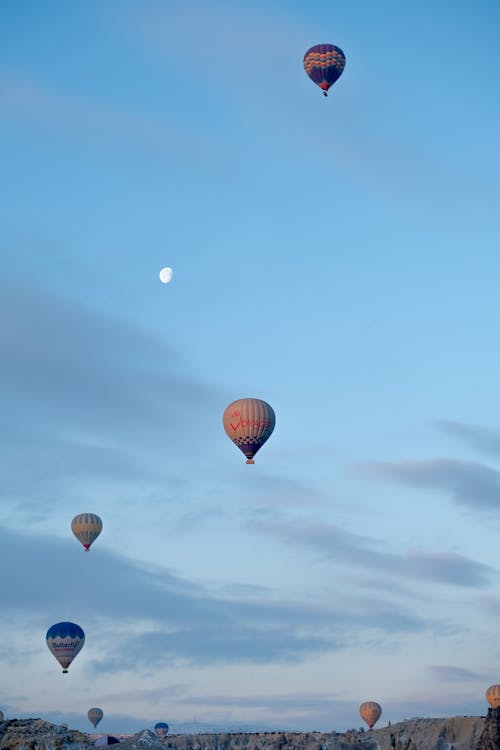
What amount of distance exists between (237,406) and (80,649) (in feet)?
171

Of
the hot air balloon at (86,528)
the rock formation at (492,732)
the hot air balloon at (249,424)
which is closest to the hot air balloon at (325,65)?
the hot air balloon at (249,424)

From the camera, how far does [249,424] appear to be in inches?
5586

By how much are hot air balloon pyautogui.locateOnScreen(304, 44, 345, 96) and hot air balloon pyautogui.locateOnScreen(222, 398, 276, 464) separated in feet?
139

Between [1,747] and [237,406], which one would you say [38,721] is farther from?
[237,406]

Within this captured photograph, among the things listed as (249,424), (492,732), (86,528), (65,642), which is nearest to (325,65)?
(249,424)

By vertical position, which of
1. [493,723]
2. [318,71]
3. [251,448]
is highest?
[318,71]

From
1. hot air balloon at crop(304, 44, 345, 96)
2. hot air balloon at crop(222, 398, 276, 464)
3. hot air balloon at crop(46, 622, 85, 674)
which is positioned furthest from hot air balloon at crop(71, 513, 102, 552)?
hot air balloon at crop(304, 44, 345, 96)

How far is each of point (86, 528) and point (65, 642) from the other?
1621cm

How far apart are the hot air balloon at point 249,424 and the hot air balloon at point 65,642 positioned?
46.8 m

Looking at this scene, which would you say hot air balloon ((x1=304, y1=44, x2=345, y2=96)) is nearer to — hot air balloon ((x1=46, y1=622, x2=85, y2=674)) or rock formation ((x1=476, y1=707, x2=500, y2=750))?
hot air balloon ((x1=46, y1=622, x2=85, y2=674))

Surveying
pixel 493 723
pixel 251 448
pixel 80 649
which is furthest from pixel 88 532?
pixel 493 723

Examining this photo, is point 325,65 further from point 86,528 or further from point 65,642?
point 65,642

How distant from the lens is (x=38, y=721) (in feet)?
444

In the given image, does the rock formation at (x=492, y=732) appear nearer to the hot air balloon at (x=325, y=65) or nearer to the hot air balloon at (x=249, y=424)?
the hot air balloon at (x=249, y=424)
